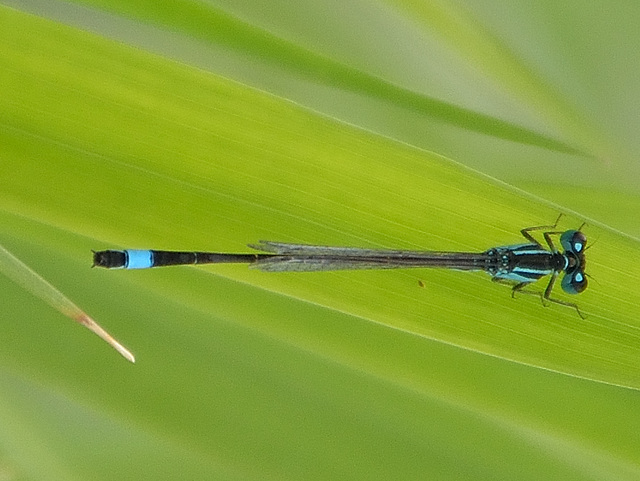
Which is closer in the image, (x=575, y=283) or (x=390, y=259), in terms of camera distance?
(x=390, y=259)

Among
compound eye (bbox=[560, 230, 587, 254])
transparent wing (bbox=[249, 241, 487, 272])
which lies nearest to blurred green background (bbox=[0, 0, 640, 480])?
transparent wing (bbox=[249, 241, 487, 272])

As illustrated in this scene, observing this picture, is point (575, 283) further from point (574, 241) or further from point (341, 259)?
point (341, 259)

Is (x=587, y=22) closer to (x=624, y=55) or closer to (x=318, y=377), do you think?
(x=624, y=55)

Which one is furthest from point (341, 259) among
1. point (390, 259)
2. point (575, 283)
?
point (575, 283)

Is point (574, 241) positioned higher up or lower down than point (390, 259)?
higher up

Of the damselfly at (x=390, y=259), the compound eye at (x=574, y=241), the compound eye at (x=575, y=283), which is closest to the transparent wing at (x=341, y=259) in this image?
the damselfly at (x=390, y=259)

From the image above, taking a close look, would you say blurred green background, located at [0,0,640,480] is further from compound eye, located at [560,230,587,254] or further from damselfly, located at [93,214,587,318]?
compound eye, located at [560,230,587,254]
